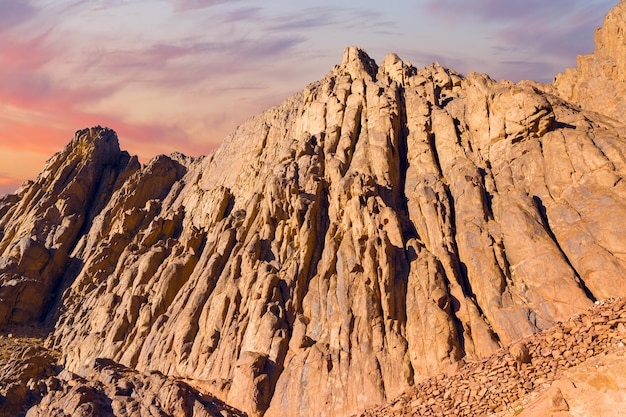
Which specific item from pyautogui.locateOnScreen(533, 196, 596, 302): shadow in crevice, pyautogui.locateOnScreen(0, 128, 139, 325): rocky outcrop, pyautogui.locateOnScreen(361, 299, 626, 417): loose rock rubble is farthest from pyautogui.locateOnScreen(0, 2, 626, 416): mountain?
pyautogui.locateOnScreen(361, 299, 626, 417): loose rock rubble

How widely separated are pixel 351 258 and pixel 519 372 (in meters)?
20.1

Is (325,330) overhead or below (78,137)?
below

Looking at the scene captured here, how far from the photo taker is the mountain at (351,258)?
1724 inches

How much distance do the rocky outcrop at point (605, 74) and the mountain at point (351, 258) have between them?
254 millimetres

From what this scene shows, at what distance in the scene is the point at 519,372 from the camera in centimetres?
3466

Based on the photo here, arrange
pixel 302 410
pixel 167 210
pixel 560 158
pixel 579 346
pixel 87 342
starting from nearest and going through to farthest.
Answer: pixel 579 346, pixel 302 410, pixel 560 158, pixel 87 342, pixel 167 210

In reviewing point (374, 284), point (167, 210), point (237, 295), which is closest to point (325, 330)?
point (374, 284)

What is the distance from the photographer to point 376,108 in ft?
235

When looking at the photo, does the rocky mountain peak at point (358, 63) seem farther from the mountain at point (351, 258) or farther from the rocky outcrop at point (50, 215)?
the rocky outcrop at point (50, 215)

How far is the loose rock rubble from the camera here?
32875 mm

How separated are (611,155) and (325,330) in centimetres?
3224

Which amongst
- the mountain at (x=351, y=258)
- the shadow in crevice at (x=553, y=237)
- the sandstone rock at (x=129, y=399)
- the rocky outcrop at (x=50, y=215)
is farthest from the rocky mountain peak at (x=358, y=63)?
the sandstone rock at (x=129, y=399)

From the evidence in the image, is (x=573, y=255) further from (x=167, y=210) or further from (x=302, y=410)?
(x=167, y=210)

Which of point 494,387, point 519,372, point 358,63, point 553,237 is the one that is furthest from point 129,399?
point 358,63
